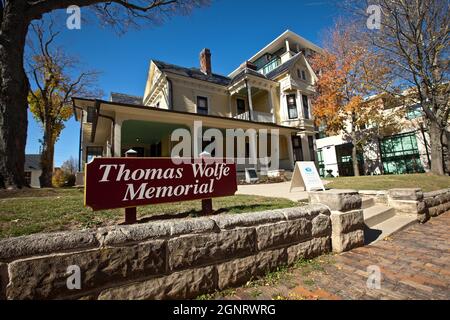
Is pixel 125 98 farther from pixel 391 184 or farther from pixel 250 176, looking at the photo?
pixel 391 184

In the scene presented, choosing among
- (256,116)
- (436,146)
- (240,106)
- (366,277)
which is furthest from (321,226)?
(240,106)

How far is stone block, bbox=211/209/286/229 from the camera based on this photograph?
7.90ft

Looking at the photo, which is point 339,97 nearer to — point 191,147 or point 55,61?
point 191,147

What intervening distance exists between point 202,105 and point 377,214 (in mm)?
13896

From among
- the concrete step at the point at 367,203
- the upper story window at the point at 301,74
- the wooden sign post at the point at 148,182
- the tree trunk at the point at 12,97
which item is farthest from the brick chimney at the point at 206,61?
the wooden sign post at the point at 148,182

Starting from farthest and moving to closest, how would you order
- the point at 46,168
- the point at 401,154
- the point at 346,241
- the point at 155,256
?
the point at 401,154
the point at 46,168
the point at 346,241
the point at 155,256

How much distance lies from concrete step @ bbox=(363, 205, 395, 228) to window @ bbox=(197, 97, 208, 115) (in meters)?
13.1

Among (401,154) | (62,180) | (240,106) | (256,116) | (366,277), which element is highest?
(240,106)

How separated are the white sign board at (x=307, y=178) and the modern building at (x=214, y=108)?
257 inches

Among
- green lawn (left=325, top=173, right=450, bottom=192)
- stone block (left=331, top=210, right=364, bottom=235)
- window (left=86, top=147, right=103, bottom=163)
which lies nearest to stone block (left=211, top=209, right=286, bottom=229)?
stone block (left=331, top=210, right=364, bottom=235)

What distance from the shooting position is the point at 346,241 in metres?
3.35

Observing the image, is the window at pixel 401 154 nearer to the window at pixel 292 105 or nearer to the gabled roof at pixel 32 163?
the window at pixel 292 105

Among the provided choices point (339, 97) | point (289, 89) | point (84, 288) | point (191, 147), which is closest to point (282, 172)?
point (191, 147)

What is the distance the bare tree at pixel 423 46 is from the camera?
35.4ft
